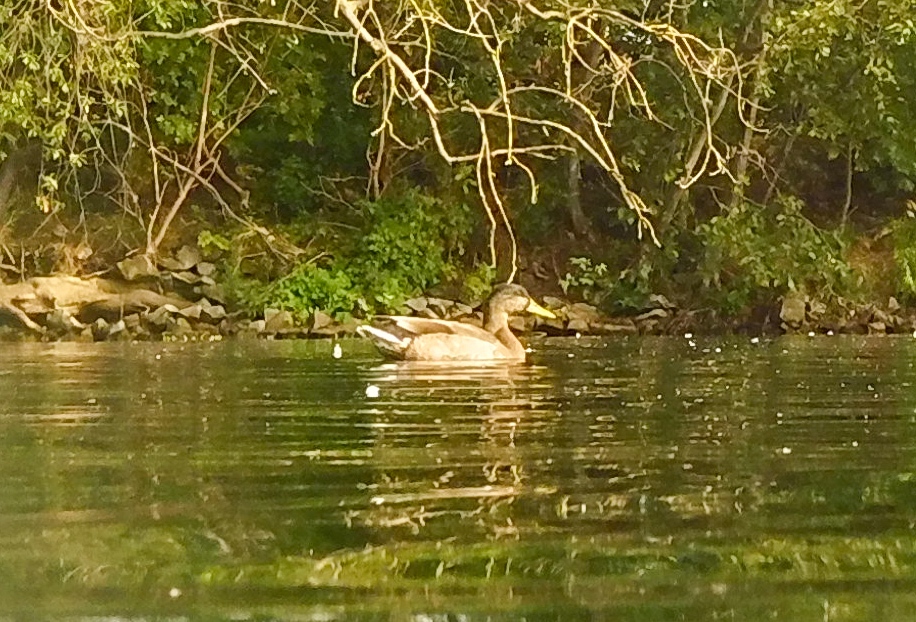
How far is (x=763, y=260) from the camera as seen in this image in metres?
18.5

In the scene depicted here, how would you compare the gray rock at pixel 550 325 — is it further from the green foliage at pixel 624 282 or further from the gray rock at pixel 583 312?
the green foliage at pixel 624 282

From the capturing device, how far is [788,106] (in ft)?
64.4

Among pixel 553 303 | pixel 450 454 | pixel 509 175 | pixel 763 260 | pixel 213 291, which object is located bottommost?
pixel 553 303

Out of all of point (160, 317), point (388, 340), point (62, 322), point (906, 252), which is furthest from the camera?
point (906, 252)

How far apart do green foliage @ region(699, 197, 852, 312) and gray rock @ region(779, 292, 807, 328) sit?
12 cm

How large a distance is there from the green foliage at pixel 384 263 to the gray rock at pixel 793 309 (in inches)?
165

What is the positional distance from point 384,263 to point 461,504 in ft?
50.4

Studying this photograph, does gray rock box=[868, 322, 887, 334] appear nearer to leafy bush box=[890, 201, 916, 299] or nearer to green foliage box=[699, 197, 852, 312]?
green foliage box=[699, 197, 852, 312]

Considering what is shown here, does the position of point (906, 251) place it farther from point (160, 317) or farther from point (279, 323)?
point (160, 317)

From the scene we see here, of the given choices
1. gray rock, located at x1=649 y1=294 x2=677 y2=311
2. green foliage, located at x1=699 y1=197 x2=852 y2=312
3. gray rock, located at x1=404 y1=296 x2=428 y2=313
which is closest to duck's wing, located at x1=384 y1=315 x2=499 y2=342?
gray rock, located at x1=404 y1=296 x2=428 y2=313

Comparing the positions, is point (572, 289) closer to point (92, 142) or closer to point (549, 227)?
point (549, 227)

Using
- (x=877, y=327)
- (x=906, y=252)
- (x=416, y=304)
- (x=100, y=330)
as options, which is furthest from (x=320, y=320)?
(x=906, y=252)

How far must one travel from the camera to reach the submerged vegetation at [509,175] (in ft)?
59.4

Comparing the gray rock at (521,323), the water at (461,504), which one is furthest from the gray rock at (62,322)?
the water at (461,504)
